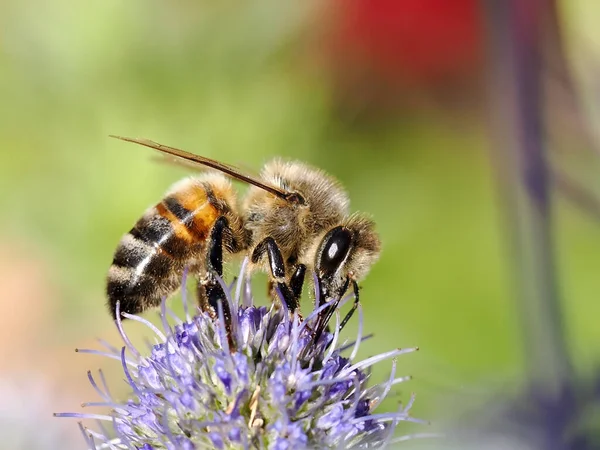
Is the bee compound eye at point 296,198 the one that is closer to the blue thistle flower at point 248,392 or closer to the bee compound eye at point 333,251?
the bee compound eye at point 333,251

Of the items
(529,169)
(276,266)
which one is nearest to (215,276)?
(276,266)

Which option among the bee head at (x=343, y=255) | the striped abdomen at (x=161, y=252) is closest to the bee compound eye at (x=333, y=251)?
the bee head at (x=343, y=255)

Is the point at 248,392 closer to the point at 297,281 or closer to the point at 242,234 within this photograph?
the point at 297,281

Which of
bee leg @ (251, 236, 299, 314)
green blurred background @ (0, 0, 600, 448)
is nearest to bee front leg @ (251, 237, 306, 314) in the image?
bee leg @ (251, 236, 299, 314)

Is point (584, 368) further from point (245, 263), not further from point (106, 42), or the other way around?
point (106, 42)

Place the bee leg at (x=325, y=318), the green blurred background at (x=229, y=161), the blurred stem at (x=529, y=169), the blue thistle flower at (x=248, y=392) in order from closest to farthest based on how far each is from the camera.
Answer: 1. the blue thistle flower at (x=248, y=392)
2. the bee leg at (x=325, y=318)
3. the blurred stem at (x=529, y=169)
4. the green blurred background at (x=229, y=161)

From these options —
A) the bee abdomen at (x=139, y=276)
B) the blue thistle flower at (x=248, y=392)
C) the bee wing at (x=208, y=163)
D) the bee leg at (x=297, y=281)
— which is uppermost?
the bee wing at (x=208, y=163)

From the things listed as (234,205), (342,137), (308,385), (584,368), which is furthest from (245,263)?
(342,137)

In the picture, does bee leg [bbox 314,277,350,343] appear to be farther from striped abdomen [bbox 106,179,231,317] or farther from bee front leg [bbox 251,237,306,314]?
striped abdomen [bbox 106,179,231,317]
